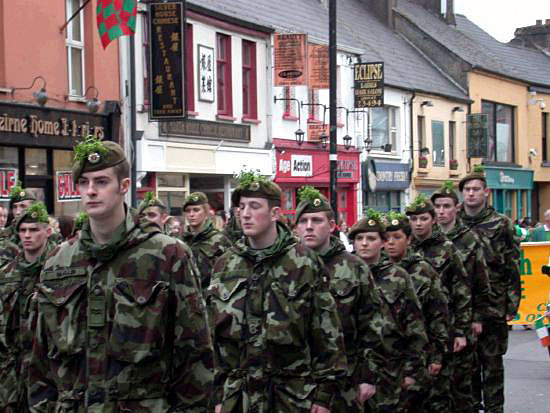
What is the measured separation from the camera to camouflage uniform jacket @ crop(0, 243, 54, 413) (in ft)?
26.1

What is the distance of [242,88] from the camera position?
27250 millimetres

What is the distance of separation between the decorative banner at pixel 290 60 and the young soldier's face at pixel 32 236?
19578 mm

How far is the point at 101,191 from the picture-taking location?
511 centimetres

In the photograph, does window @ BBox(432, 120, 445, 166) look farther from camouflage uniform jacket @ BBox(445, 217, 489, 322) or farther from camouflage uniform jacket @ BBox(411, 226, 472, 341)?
camouflage uniform jacket @ BBox(411, 226, 472, 341)

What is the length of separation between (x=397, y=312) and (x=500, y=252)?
357 cm

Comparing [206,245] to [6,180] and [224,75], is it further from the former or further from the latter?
[224,75]

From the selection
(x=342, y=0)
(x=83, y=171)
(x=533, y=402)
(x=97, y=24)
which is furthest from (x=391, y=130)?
(x=83, y=171)

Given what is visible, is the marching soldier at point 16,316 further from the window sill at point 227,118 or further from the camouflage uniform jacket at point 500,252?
the window sill at point 227,118

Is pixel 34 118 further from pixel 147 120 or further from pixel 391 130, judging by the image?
pixel 391 130

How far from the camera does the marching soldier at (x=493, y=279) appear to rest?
11.5 meters

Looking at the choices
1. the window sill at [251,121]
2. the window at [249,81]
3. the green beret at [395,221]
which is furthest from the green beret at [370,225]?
the window at [249,81]

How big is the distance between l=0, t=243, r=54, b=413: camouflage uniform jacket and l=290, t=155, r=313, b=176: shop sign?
21175 mm

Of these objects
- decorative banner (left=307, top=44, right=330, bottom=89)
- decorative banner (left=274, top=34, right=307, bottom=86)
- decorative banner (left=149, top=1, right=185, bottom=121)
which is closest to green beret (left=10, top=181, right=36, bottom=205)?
decorative banner (left=149, top=1, right=185, bottom=121)

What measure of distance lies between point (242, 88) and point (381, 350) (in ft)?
63.2
